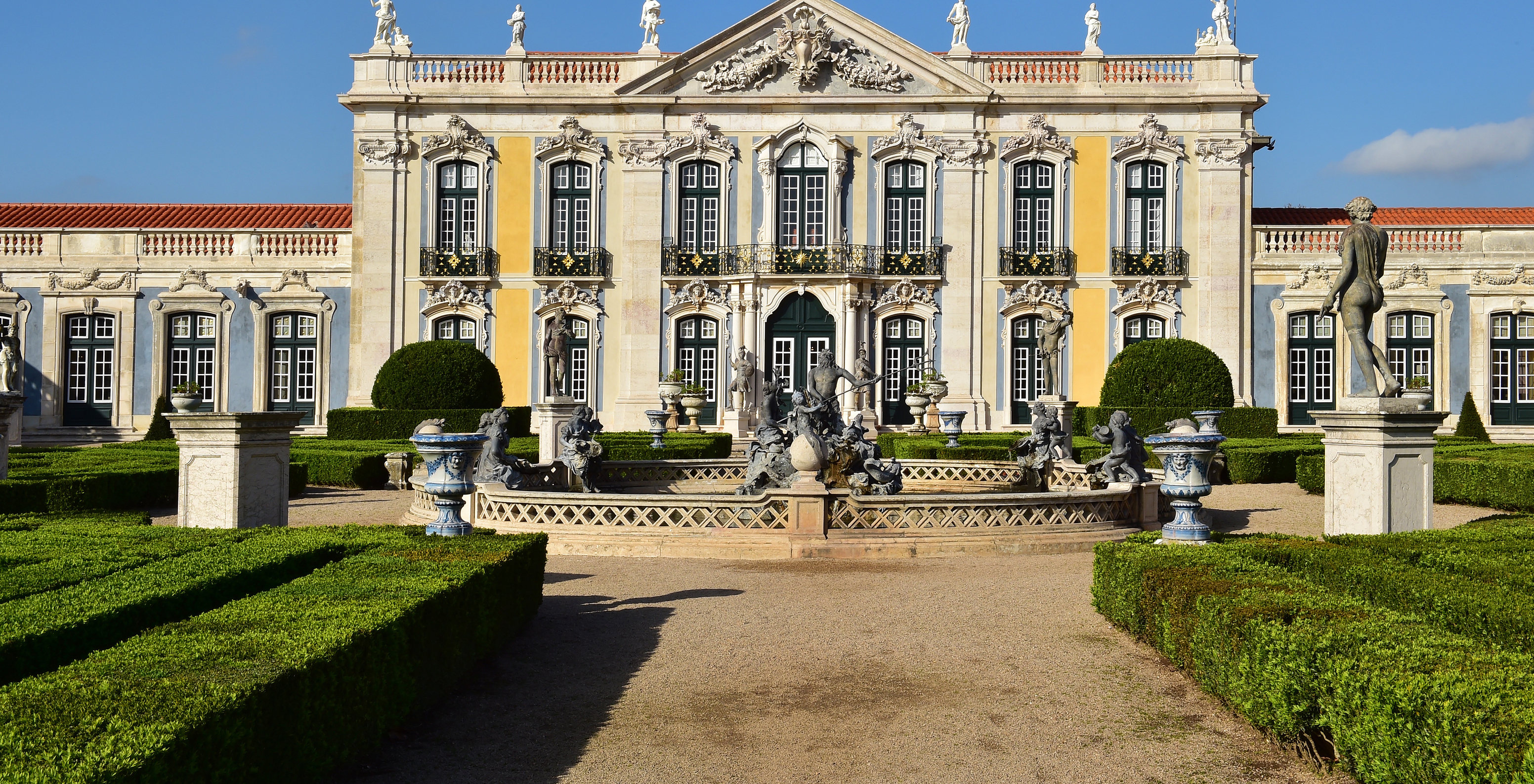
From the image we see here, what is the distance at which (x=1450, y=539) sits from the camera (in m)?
7.18

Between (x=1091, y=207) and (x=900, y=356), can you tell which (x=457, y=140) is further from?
(x=1091, y=207)

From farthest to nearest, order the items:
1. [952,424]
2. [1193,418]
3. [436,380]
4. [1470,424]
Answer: [436,380], [1470,424], [1193,418], [952,424]

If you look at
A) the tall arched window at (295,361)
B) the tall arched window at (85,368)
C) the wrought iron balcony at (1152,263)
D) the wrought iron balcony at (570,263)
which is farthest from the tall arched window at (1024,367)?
the tall arched window at (85,368)

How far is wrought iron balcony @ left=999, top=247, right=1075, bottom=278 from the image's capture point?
28.5 meters

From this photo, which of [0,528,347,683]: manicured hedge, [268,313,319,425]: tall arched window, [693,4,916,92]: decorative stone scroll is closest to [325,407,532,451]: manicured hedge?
[268,313,319,425]: tall arched window

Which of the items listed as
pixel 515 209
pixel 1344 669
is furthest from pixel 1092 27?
pixel 1344 669

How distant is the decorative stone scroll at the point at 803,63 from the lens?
28188 millimetres

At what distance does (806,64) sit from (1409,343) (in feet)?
48.9

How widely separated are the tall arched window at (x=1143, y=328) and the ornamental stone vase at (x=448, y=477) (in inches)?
904

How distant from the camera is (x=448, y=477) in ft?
26.2

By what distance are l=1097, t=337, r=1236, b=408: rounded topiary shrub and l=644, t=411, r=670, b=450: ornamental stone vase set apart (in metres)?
8.81

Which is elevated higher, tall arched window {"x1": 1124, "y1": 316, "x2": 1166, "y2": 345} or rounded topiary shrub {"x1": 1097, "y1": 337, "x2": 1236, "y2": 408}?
tall arched window {"x1": 1124, "y1": 316, "x2": 1166, "y2": 345}

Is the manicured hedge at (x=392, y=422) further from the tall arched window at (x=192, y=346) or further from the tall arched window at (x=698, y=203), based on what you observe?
the tall arched window at (x=698, y=203)

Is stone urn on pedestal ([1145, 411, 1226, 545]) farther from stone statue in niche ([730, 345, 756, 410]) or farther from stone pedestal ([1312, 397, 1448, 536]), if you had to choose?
stone statue in niche ([730, 345, 756, 410])
